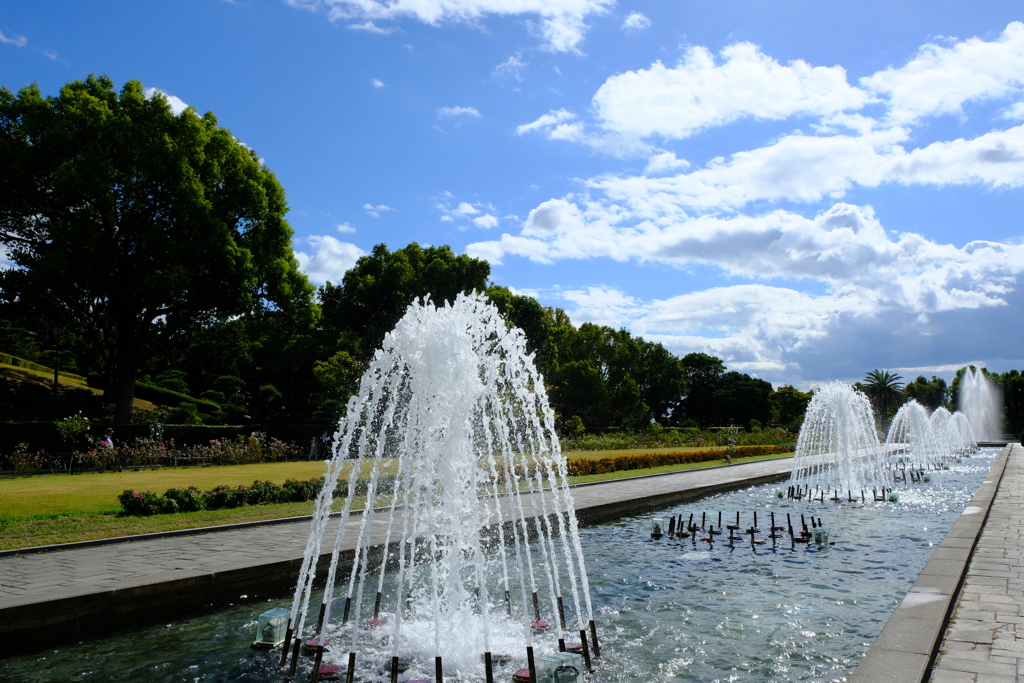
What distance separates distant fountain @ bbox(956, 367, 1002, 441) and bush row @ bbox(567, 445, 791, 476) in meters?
34.0

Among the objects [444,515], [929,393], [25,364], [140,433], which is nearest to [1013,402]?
[929,393]

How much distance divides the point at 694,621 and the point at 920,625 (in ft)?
7.05

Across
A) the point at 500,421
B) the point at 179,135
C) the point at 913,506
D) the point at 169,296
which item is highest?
the point at 179,135

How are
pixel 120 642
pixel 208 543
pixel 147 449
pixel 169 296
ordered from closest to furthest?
1. pixel 120 642
2. pixel 208 543
3. pixel 147 449
4. pixel 169 296

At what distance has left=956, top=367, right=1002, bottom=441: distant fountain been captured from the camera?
58375 millimetres

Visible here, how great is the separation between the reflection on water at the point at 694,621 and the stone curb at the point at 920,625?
1.99ft

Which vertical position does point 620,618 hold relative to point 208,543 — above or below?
below

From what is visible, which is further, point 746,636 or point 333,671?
point 746,636

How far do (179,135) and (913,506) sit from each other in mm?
28017

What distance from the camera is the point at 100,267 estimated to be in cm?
2572

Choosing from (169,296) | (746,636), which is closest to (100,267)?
(169,296)

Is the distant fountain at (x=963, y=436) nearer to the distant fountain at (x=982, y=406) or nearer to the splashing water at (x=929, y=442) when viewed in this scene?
the splashing water at (x=929, y=442)

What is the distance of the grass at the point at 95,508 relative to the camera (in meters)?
9.28

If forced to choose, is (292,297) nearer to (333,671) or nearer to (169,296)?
(169,296)
